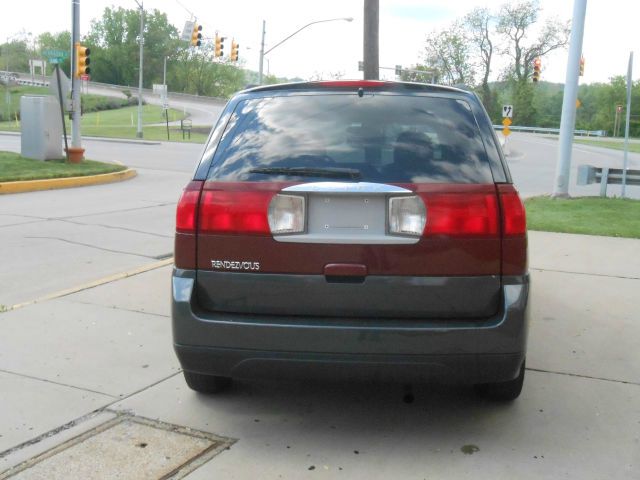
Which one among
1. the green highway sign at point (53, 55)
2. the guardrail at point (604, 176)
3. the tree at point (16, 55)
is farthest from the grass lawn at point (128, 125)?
the tree at point (16, 55)

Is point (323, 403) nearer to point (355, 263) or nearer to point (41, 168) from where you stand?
point (355, 263)

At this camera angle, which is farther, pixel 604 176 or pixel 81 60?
pixel 81 60

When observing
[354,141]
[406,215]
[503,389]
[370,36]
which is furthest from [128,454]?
[370,36]

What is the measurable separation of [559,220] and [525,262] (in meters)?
8.66

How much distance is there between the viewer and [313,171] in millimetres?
3637

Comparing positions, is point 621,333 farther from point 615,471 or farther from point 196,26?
point 196,26

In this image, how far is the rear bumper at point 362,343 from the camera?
3539 mm

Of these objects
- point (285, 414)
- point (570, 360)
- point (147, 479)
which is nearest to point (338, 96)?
point (285, 414)

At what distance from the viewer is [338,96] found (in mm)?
3977

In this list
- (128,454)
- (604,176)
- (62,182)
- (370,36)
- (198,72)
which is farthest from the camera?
(198,72)

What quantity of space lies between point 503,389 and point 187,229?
1.98 m

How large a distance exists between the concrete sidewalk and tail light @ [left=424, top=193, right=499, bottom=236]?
1100 mm

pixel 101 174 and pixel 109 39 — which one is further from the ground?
pixel 109 39

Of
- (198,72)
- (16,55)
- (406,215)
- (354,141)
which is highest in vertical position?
(16,55)
